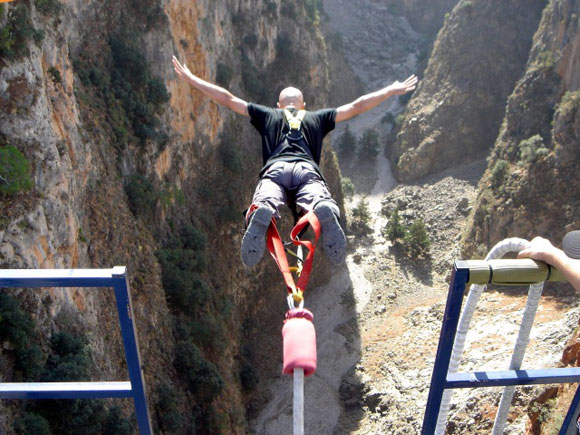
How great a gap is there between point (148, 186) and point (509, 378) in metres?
15.8

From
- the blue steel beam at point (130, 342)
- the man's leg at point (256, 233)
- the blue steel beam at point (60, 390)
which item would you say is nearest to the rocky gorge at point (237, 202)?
the man's leg at point (256, 233)

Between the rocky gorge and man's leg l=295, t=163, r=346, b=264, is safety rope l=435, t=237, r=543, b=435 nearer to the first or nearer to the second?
man's leg l=295, t=163, r=346, b=264

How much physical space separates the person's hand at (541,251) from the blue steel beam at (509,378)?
980 millimetres

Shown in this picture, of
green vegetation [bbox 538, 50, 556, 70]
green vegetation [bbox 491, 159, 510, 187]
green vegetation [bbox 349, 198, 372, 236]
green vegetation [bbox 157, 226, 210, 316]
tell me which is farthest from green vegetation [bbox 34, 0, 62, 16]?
green vegetation [bbox 538, 50, 556, 70]

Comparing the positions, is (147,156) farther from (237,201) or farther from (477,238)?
(477,238)

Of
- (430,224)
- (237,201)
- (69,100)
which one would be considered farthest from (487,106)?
(69,100)

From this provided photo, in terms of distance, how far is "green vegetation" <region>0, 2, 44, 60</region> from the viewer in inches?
427

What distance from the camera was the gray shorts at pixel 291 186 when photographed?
6.49 m

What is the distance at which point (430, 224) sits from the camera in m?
38.8

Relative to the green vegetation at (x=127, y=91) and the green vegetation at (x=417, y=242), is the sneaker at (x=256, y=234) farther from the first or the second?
the green vegetation at (x=417, y=242)

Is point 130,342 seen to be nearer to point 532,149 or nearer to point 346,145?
point 532,149

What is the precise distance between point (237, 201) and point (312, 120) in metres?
19.3

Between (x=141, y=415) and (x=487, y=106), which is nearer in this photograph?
(x=141, y=415)

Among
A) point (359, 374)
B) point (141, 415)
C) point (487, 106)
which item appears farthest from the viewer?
point (487, 106)
